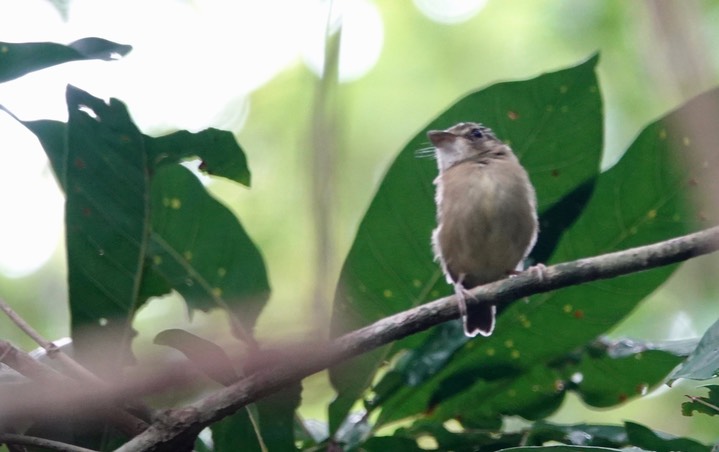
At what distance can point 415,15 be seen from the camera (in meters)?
7.38

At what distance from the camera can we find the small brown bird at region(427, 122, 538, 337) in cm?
361

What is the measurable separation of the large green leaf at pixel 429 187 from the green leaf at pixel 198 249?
0.30 m

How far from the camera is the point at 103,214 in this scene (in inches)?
88.3

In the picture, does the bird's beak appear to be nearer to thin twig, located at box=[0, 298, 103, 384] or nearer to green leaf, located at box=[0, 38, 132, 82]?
green leaf, located at box=[0, 38, 132, 82]

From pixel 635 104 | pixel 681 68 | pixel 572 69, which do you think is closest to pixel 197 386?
pixel 681 68

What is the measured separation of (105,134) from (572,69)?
51.8 inches

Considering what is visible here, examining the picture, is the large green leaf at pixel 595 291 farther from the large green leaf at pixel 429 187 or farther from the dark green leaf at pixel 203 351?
the dark green leaf at pixel 203 351

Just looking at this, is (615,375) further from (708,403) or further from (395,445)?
(395,445)

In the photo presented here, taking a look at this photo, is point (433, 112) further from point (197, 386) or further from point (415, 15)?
point (197, 386)

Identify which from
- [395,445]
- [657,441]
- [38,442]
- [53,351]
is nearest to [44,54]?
[53,351]

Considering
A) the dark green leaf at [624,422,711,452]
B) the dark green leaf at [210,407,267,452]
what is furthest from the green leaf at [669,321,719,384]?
the dark green leaf at [210,407,267,452]

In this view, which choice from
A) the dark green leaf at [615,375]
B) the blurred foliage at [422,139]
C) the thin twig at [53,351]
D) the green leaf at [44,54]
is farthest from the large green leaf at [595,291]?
the green leaf at [44,54]

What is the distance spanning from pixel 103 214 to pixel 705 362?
1.42 m

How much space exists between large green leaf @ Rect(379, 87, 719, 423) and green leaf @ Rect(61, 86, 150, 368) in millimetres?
850
